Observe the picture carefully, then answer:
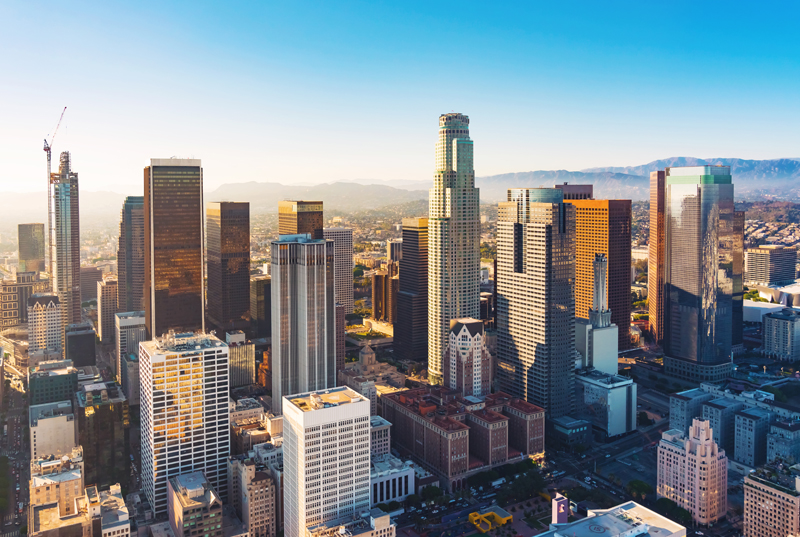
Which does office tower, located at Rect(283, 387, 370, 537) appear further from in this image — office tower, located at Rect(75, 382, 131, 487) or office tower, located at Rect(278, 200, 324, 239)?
office tower, located at Rect(278, 200, 324, 239)

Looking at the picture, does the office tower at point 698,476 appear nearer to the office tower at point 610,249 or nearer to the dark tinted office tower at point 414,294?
the office tower at point 610,249

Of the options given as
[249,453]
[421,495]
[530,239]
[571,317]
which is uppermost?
[530,239]

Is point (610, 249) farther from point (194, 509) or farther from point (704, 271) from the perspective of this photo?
point (194, 509)

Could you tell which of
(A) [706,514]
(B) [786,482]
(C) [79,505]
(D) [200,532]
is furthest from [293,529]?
(B) [786,482]

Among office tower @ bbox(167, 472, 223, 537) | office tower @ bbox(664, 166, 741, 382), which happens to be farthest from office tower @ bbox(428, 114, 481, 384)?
office tower @ bbox(167, 472, 223, 537)

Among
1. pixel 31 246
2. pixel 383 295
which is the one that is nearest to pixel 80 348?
pixel 31 246

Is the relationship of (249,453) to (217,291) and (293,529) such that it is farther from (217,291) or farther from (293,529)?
(217,291)
